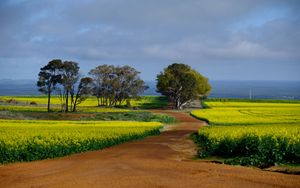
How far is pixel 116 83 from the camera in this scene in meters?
84.6

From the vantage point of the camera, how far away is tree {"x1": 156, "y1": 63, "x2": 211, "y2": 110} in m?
81.7

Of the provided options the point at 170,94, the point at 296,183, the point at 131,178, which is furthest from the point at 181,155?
the point at 170,94

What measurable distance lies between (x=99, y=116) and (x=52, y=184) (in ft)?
138

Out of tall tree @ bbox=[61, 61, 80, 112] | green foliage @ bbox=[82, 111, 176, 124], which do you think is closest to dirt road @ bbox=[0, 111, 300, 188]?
green foliage @ bbox=[82, 111, 176, 124]

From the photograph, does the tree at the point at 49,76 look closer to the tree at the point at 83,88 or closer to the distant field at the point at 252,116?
the tree at the point at 83,88

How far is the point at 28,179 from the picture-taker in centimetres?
1359

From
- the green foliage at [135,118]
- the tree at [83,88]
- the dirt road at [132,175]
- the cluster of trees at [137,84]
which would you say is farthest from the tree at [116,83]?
the dirt road at [132,175]

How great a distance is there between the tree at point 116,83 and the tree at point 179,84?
518 centimetres

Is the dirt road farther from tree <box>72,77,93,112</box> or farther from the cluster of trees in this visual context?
the cluster of trees

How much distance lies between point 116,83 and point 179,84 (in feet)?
42.8

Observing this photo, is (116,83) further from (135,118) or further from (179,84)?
(135,118)

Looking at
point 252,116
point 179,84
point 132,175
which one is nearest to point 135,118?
point 252,116

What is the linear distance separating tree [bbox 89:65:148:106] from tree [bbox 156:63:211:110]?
518cm

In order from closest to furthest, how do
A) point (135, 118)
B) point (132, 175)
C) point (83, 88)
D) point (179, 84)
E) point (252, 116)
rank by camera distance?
point (132, 175)
point (252, 116)
point (135, 118)
point (83, 88)
point (179, 84)
